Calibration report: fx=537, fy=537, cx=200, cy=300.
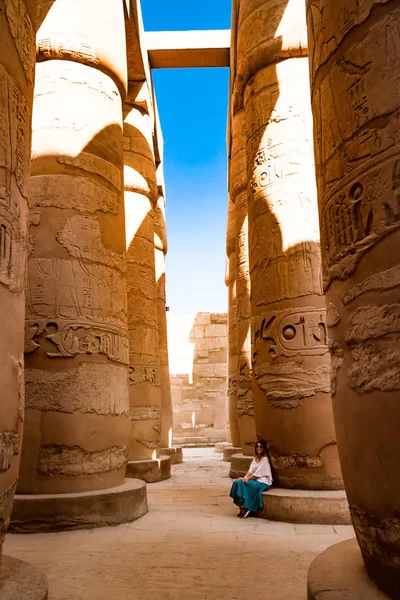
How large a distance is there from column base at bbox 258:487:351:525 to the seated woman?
9cm

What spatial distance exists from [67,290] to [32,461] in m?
1.55

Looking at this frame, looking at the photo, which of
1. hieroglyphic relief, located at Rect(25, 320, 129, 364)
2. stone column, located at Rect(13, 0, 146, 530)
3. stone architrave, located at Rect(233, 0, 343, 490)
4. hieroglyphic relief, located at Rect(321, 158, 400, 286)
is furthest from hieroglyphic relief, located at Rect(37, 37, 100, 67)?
hieroglyphic relief, located at Rect(321, 158, 400, 286)

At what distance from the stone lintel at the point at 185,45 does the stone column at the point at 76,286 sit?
6.20 metres

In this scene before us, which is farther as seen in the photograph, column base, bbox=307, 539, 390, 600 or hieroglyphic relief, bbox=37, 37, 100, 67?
hieroglyphic relief, bbox=37, 37, 100, 67

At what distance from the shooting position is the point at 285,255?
18.5 ft

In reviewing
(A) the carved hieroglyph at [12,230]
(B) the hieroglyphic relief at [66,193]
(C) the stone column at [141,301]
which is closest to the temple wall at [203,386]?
(C) the stone column at [141,301]

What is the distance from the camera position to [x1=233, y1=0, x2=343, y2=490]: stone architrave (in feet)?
16.9

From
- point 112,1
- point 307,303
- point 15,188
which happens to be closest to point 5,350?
point 15,188

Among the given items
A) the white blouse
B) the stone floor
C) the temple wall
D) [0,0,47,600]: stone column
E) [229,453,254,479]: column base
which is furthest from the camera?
the temple wall

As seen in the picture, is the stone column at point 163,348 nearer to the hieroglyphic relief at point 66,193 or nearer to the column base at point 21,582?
the hieroglyphic relief at point 66,193

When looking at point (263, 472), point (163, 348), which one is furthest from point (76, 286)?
point (163, 348)

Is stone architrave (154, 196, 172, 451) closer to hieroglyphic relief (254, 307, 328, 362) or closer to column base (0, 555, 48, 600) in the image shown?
hieroglyphic relief (254, 307, 328, 362)

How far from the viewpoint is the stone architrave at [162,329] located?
11.4 meters

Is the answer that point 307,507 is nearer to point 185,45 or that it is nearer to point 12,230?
point 12,230
